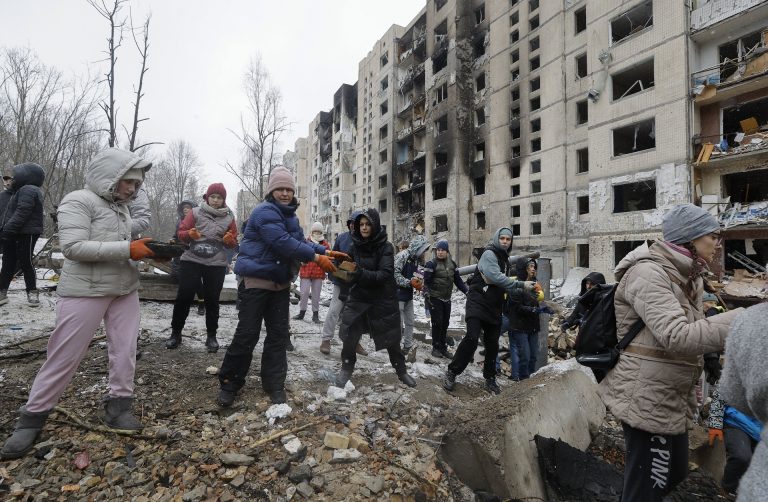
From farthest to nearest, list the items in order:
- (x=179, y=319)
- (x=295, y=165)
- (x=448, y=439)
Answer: (x=295, y=165) < (x=179, y=319) < (x=448, y=439)

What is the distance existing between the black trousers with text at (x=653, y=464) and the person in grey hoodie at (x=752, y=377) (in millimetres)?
1001

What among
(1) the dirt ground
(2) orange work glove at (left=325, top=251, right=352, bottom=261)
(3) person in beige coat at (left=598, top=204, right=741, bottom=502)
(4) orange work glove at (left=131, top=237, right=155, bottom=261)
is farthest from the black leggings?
(3) person in beige coat at (left=598, top=204, right=741, bottom=502)

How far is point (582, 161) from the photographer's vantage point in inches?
794

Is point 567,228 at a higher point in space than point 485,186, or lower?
lower

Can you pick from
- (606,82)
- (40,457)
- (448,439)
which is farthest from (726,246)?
(40,457)

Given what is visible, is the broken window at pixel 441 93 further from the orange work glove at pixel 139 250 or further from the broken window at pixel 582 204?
the orange work glove at pixel 139 250

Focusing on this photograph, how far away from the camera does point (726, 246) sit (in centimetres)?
1487

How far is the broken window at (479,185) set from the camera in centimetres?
2686

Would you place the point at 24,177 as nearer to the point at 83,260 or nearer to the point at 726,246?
the point at 83,260

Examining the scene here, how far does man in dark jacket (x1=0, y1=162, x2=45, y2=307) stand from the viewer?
5.08 m

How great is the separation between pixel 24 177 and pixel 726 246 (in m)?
21.6

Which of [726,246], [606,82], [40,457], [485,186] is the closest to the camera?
[40,457]

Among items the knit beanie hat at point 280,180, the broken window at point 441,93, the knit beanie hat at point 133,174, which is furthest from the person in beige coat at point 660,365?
the broken window at point 441,93

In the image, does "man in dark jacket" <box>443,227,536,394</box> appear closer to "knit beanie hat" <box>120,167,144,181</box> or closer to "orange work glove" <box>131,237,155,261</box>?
"orange work glove" <box>131,237,155,261</box>
